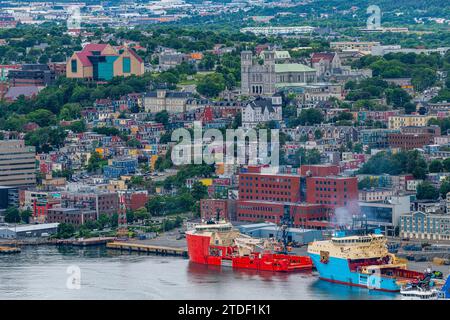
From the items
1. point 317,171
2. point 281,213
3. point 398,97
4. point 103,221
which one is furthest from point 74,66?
point 281,213

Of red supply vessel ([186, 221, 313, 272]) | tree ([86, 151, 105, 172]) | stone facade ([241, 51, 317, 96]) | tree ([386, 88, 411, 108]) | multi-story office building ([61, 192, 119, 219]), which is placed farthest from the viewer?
stone facade ([241, 51, 317, 96])

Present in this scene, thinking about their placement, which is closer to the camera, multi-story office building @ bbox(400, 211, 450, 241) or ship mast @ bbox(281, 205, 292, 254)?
ship mast @ bbox(281, 205, 292, 254)

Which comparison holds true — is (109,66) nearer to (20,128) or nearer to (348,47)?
(20,128)

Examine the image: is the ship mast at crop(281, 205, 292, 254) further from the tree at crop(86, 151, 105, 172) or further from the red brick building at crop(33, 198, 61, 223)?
the tree at crop(86, 151, 105, 172)

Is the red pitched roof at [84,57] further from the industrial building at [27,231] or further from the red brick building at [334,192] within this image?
the red brick building at [334,192]

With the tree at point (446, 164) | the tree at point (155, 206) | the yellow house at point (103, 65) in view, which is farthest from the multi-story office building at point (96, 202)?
the yellow house at point (103, 65)

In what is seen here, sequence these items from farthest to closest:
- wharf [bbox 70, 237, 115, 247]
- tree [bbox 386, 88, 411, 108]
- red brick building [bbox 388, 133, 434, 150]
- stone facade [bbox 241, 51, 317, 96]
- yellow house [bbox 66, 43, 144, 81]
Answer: yellow house [bbox 66, 43, 144, 81] < stone facade [bbox 241, 51, 317, 96] < tree [bbox 386, 88, 411, 108] < red brick building [bbox 388, 133, 434, 150] < wharf [bbox 70, 237, 115, 247]

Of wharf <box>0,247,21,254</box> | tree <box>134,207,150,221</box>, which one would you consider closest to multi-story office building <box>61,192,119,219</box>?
tree <box>134,207,150,221</box>
